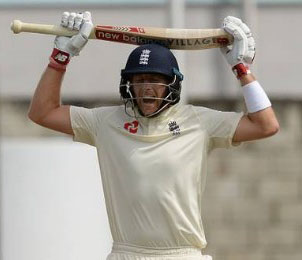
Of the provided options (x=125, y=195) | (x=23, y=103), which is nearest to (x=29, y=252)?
(x=125, y=195)

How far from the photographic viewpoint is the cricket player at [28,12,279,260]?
569 centimetres

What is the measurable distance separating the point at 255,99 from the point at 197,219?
52 centimetres

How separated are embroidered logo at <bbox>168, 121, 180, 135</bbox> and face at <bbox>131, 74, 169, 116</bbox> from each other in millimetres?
108

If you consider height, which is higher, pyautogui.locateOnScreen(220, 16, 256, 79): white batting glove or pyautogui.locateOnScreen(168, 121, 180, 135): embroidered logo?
pyautogui.locateOnScreen(220, 16, 256, 79): white batting glove

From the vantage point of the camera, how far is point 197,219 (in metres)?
5.75

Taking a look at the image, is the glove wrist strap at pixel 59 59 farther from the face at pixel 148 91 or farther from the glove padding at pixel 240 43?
the glove padding at pixel 240 43

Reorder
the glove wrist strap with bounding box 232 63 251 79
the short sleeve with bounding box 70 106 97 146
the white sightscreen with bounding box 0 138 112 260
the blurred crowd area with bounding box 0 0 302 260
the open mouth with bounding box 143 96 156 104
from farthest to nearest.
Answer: the blurred crowd area with bounding box 0 0 302 260 → the white sightscreen with bounding box 0 138 112 260 → the short sleeve with bounding box 70 106 97 146 → the glove wrist strap with bounding box 232 63 251 79 → the open mouth with bounding box 143 96 156 104

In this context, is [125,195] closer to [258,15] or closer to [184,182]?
[184,182]

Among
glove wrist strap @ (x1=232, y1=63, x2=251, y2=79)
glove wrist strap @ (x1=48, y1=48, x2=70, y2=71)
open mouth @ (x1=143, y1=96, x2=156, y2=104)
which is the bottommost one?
open mouth @ (x1=143, y1=96, x2=156, y2=104)

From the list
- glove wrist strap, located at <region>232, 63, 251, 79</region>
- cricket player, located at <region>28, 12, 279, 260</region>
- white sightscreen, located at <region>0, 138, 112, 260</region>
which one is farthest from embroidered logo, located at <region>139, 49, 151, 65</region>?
white sightscreen, located at <region>0, 138, 112, 260</region>

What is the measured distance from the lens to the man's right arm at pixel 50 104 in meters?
5.86

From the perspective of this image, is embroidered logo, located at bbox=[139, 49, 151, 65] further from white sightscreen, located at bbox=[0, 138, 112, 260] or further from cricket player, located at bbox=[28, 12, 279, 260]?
white sightscreen, located at bbox=[0, 138, 112, 260]

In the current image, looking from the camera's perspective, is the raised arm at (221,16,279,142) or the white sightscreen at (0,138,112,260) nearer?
the raised arm at (221,16,279,142)

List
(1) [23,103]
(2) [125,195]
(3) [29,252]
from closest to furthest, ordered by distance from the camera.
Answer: (2) [125,195]
(3) [29,252]
(1) [23,103]
